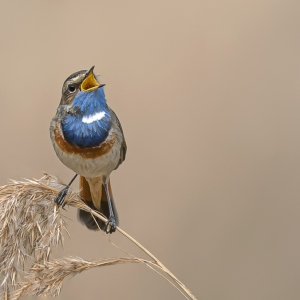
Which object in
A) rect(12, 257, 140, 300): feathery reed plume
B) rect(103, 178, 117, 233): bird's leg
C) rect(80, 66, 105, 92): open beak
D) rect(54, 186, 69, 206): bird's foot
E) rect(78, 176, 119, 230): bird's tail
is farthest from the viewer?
rect(78, 176, 119, 230): bird's tail

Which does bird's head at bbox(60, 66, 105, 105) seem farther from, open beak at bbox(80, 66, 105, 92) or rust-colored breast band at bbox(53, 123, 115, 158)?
rust-colored breast band at bbox(53, 123, 115, 158)

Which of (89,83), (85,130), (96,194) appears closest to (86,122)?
(85,130)

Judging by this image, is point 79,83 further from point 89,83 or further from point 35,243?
point 35,243

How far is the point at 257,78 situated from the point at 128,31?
706 mm

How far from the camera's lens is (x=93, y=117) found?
1997 millimetres

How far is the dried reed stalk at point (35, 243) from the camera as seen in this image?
1.34 m

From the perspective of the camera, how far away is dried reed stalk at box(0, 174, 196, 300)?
134cm

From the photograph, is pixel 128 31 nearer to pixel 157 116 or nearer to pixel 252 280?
pixel 157 116

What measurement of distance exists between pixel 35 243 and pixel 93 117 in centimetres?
62

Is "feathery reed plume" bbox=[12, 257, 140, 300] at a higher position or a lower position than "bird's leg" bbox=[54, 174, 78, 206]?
lower

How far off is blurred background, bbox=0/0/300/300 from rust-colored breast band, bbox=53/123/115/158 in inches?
26.2

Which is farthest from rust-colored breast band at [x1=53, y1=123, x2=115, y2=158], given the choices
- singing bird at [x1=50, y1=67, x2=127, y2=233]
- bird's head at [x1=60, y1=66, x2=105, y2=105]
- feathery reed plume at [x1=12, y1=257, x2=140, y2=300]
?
feathery reed plume at [x1=12, y1=257, x2=140, y2=300]

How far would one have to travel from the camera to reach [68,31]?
2.78 m

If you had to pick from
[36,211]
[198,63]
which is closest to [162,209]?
[198,63]
